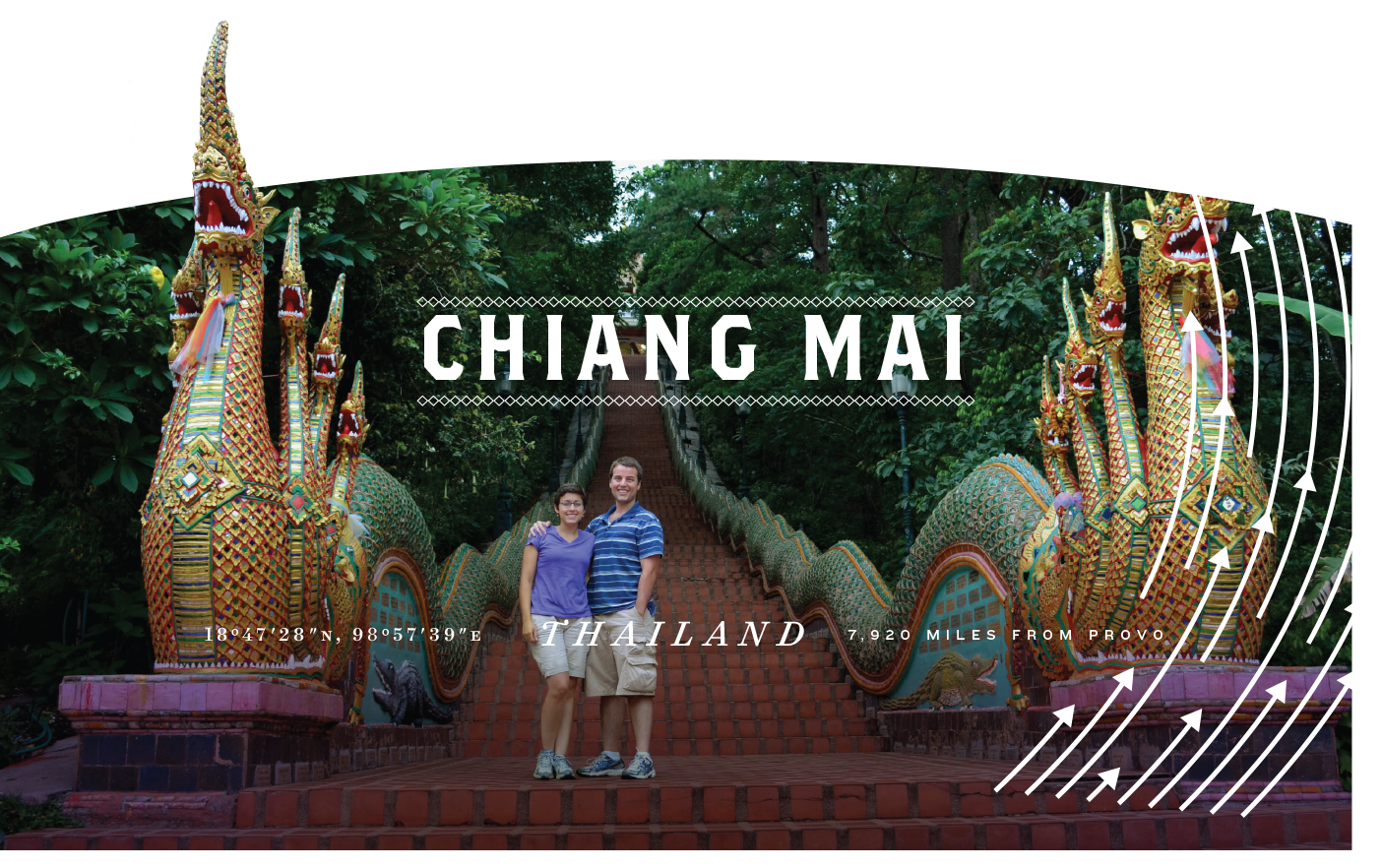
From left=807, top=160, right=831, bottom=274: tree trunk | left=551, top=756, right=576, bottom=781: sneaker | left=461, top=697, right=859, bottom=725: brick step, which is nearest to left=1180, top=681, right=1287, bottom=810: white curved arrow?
left=551, top=756, right=576, bottom=781: sneaker

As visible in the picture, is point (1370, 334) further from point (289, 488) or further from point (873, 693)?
point (289, 488)

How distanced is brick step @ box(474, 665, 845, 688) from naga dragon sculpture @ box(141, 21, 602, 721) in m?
2.37

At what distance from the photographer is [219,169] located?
16.4 ft

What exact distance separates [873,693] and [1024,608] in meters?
2.09

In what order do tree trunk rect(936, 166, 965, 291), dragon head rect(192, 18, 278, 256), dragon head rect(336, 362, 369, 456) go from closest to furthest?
dragon head rect(192, 18, 278, 256)
dragon head rect(336, 362, 369, 456)
tree trunk rect(936, 166, 965, 291)

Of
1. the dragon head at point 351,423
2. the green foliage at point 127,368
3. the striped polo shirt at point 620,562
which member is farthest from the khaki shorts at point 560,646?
the green foliage at point 127,368

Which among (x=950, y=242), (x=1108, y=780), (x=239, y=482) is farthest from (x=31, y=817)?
(x=950, y=242)

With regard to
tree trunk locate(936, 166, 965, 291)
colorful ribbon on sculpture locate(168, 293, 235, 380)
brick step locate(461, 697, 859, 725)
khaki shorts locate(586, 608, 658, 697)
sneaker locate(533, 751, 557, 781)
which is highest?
tree trunk locate(936, 166, 965, 291)

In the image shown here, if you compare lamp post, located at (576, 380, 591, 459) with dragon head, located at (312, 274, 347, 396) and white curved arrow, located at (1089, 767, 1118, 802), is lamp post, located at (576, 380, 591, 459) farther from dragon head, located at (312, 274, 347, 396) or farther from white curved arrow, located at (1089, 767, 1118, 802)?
white curved arrow, located at (1089, 767, 1118, 802)

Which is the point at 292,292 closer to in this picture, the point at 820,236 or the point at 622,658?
the point at 622,658

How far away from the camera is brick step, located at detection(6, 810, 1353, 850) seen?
3822 millimetres

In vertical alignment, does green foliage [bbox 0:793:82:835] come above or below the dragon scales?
below

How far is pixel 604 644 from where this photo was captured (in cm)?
470

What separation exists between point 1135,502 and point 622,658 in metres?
2.55
